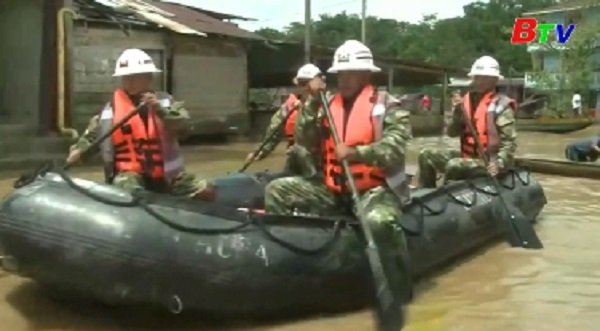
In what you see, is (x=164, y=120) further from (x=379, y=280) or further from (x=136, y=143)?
(x=379, y=280)

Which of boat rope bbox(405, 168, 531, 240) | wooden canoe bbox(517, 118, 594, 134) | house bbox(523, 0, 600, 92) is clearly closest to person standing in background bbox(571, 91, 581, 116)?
house bbox(523, 0, 600, 92)

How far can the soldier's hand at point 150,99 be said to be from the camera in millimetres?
5988

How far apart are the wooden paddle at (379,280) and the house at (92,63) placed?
8.41m

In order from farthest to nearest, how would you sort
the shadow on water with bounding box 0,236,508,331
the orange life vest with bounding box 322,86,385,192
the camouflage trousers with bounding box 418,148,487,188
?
the camouflage trousers with bounding box 418,148,487,188 → the orange life vest with bounding box 322,86,385,192 → the shadow on water with bounding box 0,236,508,331

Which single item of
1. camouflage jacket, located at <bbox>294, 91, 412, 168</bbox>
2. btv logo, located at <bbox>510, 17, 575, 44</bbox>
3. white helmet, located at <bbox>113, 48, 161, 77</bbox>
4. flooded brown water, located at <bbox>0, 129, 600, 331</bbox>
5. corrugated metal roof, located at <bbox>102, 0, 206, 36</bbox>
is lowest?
flooded brown water, located at <bbox>0, 129, 600, 331</bbox>

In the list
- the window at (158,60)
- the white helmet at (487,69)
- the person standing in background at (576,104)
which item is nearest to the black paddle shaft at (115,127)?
the white helmet at (487,69)

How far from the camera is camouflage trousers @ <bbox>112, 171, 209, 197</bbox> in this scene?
6.15 metres

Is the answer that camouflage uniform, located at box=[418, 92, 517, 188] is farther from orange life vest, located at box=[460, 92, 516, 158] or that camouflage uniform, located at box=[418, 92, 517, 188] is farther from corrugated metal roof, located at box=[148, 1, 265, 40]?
corrugated metal roof, located at box=[148, 1, 265, 40]

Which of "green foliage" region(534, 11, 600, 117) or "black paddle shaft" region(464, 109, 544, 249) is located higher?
"green foliage" region(534, 11, 600, 117)

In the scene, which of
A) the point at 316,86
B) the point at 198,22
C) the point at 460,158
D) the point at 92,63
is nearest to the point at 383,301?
the point at 316,86

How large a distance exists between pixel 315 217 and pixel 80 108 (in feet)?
39.1

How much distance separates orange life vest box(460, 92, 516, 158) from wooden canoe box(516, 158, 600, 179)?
3.49 m

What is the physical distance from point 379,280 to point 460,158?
363 centimetres

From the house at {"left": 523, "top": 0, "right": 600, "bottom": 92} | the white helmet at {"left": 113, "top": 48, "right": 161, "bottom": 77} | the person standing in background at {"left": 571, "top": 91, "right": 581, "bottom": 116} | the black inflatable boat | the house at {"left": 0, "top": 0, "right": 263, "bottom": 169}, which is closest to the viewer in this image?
the black inflatable boat
